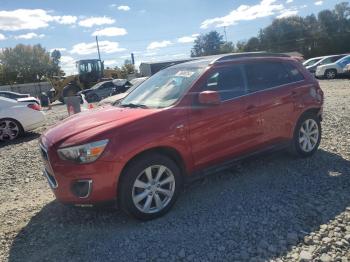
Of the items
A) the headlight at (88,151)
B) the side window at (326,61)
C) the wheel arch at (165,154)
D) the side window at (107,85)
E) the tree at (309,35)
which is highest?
the tree at (309,35)

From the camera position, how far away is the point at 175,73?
204 inches

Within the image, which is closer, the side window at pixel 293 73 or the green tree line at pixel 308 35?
the side window at pixel 293 73

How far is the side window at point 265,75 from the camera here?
17.2 feet

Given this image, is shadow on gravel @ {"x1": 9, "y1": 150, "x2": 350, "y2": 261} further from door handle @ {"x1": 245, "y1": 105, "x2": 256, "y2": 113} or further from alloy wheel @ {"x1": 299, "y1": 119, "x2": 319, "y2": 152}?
door handle @ {"x1": 245, "y1": 105, "x2": 256, "y2": 113}

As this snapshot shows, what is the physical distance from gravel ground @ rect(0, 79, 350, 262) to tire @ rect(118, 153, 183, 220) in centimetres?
16

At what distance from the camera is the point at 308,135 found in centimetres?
590

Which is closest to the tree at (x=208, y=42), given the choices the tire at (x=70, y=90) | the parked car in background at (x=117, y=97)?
the tire at (x=70, y=90)

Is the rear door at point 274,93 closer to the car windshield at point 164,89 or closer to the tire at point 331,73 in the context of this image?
the car windshield at point 164,89

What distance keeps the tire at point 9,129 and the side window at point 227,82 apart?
706cm

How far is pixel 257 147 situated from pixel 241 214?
4.11 ft

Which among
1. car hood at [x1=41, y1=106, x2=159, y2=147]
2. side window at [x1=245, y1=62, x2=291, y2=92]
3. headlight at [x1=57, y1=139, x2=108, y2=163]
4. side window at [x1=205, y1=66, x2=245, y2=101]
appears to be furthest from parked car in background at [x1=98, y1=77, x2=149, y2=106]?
headlight at [x1=57, y1=139, x2=108, y2=163]

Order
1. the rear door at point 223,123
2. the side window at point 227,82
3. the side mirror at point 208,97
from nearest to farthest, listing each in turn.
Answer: the side mirror at point 208,97, the rear door at point 223,123, the side window at point 227,82

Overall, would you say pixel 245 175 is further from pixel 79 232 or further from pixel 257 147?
pixel 79 232

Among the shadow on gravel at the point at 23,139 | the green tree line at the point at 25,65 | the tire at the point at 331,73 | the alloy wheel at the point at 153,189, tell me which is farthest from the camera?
the green tree line at the point at 25,65
